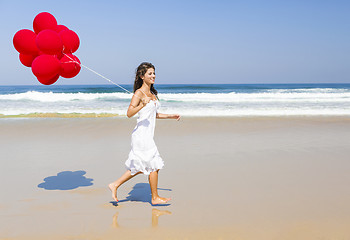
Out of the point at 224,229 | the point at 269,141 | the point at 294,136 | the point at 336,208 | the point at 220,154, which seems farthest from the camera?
Result: the point at 294,136

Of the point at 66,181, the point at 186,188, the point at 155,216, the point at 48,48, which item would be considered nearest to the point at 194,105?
the point at 66,181

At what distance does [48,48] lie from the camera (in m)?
3.98

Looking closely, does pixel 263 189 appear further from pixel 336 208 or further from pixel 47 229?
pixel 47 229

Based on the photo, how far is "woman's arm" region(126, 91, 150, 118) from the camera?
3.58 metres

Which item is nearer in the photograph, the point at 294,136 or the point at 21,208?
the point at 21,208

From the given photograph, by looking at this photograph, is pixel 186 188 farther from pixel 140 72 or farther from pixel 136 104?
pixel 140 72

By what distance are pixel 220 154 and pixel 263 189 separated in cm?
205

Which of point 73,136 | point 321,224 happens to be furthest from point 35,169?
point 321,224

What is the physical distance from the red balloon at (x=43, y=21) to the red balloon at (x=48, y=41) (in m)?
0.29

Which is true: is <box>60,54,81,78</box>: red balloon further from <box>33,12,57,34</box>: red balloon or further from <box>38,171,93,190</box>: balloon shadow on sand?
<box>38,171,93,190</box>: balloon shadow on sand

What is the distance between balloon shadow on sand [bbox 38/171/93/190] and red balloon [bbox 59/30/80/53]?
1795mm

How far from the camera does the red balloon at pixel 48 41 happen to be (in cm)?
395

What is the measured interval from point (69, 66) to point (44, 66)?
16.4 inches

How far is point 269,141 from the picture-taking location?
7.54m
